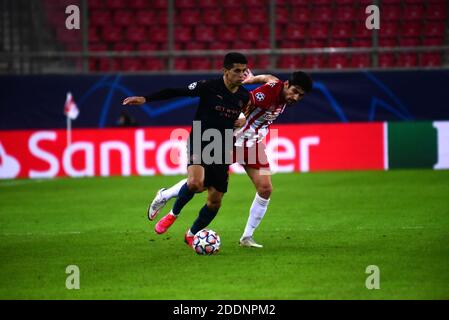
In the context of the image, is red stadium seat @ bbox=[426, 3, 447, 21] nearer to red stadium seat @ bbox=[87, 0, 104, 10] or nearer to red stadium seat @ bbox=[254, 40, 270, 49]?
red stadium seat @ bbox=[254, 40, 270, 49]

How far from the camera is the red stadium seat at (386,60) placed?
81.2 feet

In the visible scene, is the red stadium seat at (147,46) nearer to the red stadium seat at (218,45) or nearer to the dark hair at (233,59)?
the red stadium seat at (218,45)

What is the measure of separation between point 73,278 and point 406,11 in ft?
63.7

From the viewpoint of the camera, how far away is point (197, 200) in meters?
16.5

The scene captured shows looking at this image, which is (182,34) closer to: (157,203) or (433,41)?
(433,41)

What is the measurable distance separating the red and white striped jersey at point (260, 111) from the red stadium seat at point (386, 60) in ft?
49.5

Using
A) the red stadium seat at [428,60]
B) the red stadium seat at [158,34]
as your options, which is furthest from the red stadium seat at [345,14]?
the red stadium seat at [158,34]

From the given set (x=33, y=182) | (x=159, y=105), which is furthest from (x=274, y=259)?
(x=159, y=105)

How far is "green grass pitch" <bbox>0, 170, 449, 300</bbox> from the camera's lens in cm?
768

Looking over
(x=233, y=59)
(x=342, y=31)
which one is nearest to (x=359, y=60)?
(x=342, y=31)

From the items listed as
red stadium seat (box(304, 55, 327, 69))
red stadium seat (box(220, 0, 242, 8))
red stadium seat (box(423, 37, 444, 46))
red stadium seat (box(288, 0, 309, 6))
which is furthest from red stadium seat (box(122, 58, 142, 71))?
red stadium seat (box(423, 37, 444, 46))

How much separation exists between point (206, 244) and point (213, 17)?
56.8 ft

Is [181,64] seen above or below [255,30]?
below

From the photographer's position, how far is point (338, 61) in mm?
24812
